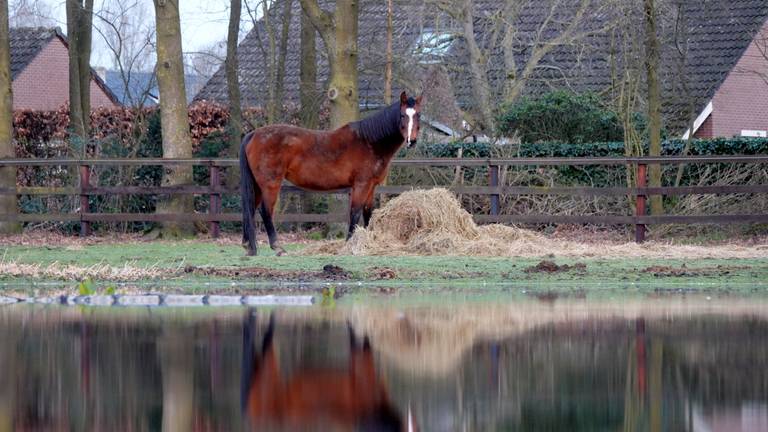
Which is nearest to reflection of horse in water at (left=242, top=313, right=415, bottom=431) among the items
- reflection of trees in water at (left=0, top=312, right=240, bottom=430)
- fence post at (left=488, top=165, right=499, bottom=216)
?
reflection of trees in water at (left=0, top=312, right=240, bottom=430)

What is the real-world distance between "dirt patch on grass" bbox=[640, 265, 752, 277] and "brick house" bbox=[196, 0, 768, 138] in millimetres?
14325

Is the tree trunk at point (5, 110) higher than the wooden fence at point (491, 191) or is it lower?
higher

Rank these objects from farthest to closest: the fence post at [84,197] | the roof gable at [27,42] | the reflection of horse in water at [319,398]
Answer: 1. the roof gable at [27,42]
2. the fence post at [84,197]
3. the reflection of horse in water at [319,398]

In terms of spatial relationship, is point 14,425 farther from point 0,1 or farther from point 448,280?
point 0,1

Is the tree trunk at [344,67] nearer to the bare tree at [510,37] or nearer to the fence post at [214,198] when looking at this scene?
the fence post at [214,198]

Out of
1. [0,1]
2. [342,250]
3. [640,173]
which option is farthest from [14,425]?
[0,1]

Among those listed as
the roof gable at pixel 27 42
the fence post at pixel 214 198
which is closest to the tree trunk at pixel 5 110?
the fence post at pixel 214 198

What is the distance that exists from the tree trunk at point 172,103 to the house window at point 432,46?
902cm

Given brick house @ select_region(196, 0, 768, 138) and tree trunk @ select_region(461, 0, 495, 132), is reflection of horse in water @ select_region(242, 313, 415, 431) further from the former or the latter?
tree trunk @ select_region(461, 0, 495, 132)

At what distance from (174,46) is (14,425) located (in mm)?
16952

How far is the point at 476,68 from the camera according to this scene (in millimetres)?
30141

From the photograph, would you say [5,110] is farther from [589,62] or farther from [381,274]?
[589,62]

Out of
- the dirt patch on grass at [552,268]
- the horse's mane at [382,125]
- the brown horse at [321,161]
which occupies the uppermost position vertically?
the horse's mane at [382,125]

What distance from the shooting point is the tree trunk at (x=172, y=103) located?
21.7 metres
